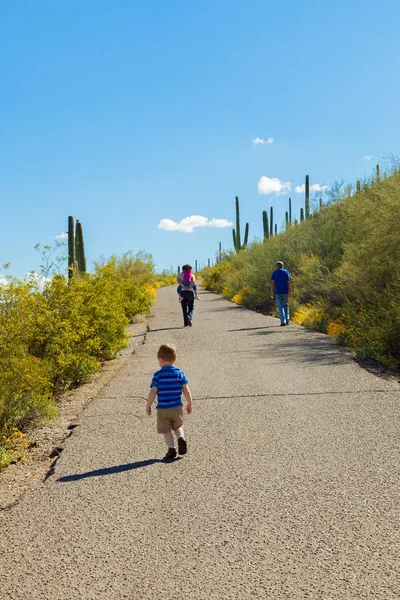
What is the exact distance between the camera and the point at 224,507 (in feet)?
16.2

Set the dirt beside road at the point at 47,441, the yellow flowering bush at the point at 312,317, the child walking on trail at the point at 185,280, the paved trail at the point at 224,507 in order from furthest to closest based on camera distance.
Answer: the child walking on trail at the point at 185,280
the yellow flowering bush at the point at 312,317
the dirt beside road at the point at 47,441
the paved trail at the point at 224,507

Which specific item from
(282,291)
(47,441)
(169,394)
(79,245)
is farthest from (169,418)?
(79,245)

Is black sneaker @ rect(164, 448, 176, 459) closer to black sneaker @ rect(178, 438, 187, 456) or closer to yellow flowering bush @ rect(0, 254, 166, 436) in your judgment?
black sneaker @ rect(178, 438, 187, 456)

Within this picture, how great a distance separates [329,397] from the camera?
8820mm

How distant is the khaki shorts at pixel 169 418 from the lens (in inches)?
254

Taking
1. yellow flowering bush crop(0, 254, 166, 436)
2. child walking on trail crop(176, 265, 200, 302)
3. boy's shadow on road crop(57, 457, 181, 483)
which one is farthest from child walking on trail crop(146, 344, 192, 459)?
child walking on trail crop(176, 265, 200, 302)

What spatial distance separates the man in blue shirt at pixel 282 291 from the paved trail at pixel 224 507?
31.0ft

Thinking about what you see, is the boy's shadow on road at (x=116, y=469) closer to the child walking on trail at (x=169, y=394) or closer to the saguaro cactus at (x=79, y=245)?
the child walking on trail at (x=169, y=394)

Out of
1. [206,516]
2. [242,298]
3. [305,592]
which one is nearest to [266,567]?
[305,592]

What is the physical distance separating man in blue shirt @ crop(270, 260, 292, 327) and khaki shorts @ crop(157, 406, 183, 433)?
1233 cm

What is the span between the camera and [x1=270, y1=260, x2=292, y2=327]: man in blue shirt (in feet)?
61.1

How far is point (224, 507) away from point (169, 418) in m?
1.67

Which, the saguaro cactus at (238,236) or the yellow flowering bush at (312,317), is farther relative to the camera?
the saguaro cactus at (238,236)

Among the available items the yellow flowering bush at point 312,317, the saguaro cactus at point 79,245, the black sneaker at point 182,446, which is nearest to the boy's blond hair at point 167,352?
the black sneaker at point 182,446
